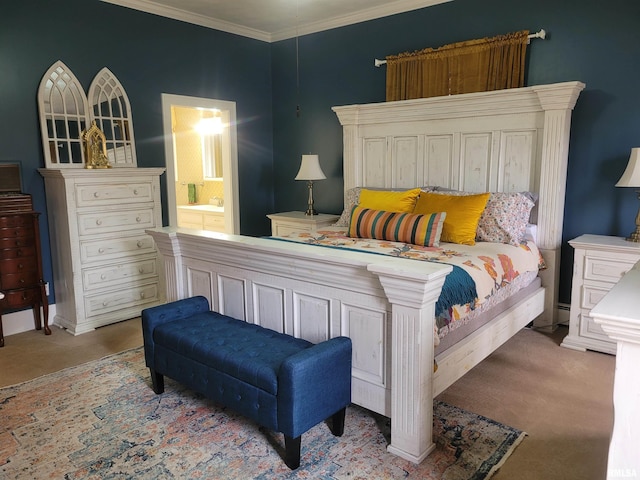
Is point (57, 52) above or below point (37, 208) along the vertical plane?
above

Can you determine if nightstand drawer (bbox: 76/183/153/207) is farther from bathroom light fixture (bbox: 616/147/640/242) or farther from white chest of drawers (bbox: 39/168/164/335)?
bathroom light fixture (bbox: 616/147/640/242)

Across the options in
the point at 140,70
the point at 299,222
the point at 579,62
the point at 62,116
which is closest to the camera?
the point at 579,62

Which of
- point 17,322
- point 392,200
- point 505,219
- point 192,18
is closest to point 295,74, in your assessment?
point 192,18

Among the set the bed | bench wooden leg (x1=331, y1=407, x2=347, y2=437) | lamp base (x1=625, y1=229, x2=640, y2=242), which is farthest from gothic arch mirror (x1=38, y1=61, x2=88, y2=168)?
lamp base (x1=625, y1=229, x2=640, y2=242)

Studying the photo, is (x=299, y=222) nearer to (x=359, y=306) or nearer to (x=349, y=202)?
(x=349, y=202)

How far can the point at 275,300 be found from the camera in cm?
267

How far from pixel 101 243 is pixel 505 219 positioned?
3.15 meters

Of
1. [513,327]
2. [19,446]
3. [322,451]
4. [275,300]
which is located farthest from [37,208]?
[513,327]

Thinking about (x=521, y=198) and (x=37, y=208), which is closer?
(x=521, y=198)

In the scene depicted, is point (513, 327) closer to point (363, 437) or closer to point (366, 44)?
point (363, 437)

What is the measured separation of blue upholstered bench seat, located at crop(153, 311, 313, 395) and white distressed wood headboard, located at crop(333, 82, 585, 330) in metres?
2.32

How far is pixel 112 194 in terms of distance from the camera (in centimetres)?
400

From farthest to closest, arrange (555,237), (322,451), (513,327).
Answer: (555,237)
(513,327)
(322,451)

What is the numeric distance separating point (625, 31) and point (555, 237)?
4.91 feet
